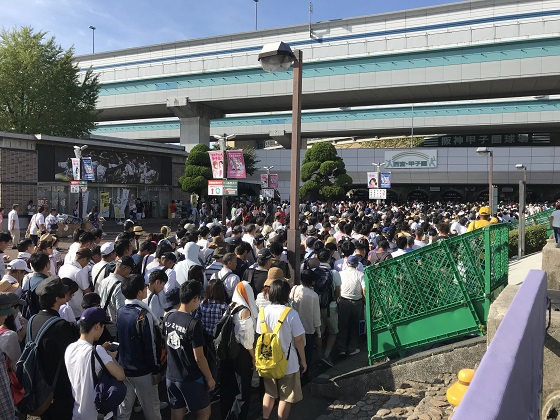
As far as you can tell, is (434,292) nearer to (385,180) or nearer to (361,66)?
(385,180)

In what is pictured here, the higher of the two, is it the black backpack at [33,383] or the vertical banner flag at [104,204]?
the vertical banner flag at [104,204]

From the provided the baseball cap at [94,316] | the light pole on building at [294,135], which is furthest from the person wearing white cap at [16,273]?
the light pole on building at [294,135]

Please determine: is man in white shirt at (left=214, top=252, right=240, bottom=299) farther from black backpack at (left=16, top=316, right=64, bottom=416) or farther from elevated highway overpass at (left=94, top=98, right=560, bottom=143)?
elevated highway overpass at (left=94, top=98, right=560, bottom=143)

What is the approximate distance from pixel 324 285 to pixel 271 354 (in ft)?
7.23

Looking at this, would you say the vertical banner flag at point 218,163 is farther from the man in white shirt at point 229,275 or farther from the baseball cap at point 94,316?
the baseball cap at point 94,316

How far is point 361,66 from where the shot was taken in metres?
37.0

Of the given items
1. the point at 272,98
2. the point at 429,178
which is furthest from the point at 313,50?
the point at 429,178

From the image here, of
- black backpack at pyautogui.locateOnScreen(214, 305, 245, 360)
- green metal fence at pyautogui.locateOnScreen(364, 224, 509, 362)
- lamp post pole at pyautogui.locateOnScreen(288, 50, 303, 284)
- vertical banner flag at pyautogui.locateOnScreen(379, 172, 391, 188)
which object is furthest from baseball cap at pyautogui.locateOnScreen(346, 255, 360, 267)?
vertical banner flag at pyautogui.locateOnScreen(379, 172, 391, 188)

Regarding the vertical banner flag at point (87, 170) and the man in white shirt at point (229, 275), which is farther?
the vertical banner flag at point (87, 170)

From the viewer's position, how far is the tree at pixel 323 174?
31.5m

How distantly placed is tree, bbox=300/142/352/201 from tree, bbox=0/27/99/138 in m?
16.2

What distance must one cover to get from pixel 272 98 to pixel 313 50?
5457mm

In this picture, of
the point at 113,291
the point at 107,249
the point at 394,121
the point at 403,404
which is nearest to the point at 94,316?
the point at 113,291

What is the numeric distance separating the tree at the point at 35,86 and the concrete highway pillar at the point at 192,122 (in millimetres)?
12629
